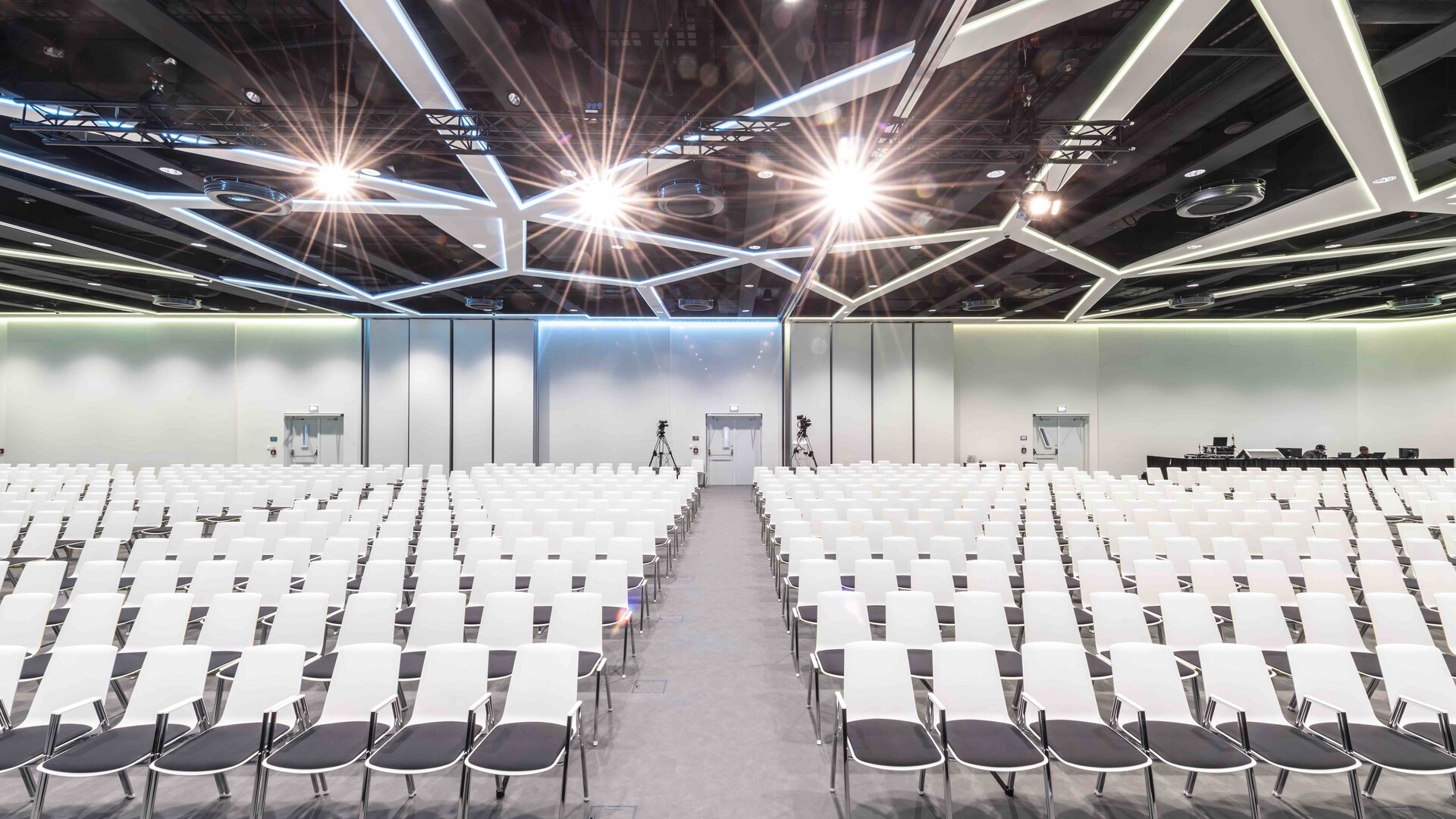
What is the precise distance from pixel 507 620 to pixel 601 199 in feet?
18.5

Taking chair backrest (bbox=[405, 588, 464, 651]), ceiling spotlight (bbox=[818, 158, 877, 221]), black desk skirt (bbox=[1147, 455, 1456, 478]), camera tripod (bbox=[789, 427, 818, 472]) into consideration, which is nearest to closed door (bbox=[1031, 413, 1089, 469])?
black desk skirt (bbox=[1147, 455, 1456, 478])

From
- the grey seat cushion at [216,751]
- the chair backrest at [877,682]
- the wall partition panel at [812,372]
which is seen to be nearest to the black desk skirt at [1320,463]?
the wall partition panel at [812,372]

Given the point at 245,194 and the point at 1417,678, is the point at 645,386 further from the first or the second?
the point at 1417,678

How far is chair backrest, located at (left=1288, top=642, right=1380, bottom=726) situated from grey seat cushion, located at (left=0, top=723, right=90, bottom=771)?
6.96 meters

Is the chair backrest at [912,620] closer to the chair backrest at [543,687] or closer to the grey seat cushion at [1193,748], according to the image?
the grey seat cushion at [1193,748]

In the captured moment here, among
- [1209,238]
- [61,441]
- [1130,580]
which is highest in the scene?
[1209,238]

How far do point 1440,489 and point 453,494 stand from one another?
53.7 ft

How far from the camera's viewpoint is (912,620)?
4.62 metres

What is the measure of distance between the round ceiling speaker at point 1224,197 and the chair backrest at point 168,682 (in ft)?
33.0

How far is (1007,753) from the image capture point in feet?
10.5

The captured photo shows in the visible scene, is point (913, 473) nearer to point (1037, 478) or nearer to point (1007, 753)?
point (1037, 478)

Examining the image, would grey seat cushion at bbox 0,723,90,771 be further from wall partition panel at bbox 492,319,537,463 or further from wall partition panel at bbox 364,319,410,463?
wall partition panel at bbox 364,319,410,463

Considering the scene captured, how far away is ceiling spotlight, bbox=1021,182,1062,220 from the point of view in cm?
679

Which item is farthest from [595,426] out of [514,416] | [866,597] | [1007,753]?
[1007,753]
